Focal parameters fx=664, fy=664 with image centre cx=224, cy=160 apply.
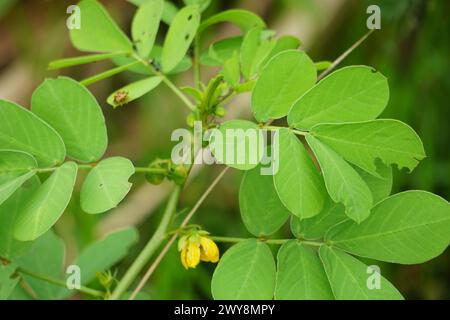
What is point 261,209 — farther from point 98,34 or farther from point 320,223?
point 98,34

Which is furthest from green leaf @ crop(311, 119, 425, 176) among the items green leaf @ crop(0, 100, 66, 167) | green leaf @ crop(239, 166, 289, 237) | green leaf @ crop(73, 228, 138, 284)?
green leaf @ crop(73, 228, 138, 284)

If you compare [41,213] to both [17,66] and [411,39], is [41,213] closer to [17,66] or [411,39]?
[411,39]

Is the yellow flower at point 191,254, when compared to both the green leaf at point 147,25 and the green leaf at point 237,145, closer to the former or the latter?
the green leaf at point 237,145

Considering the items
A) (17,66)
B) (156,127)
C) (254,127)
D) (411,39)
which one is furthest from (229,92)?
(17,66)

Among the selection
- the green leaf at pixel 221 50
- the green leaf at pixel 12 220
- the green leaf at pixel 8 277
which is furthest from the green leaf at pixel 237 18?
the green leaf at pixel 8 277

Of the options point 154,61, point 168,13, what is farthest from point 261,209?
point 168,13

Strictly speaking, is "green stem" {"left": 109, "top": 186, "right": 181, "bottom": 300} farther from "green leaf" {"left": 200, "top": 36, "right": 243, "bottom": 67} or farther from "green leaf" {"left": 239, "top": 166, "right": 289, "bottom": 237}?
"green leaf" {"left": 200, "top": 36, "right": 243, "bottom": 67}
